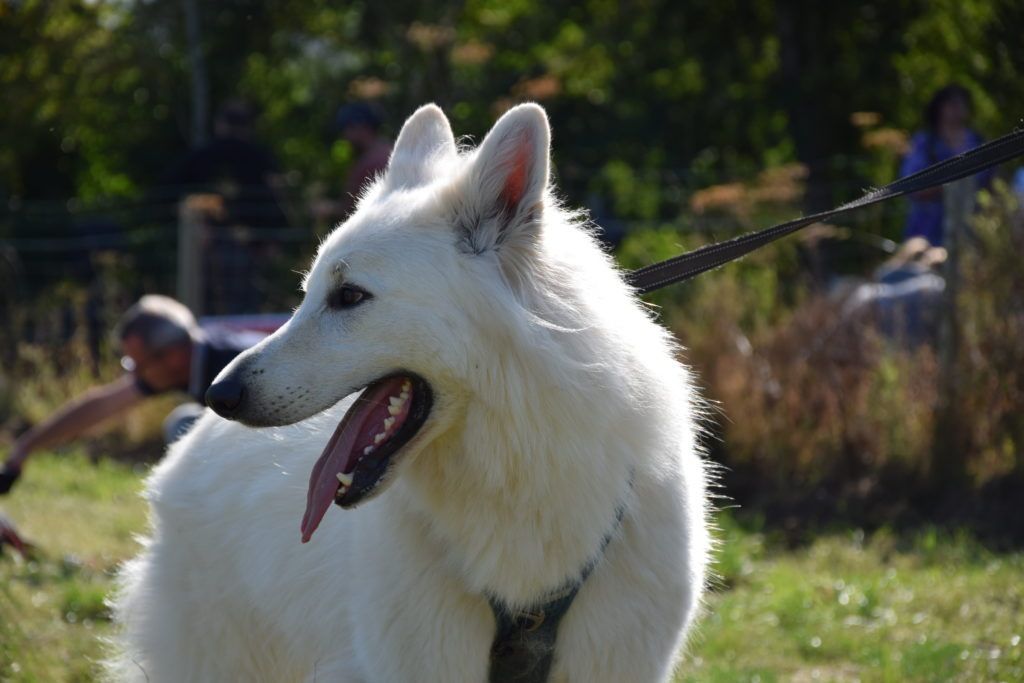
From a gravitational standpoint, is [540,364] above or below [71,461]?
above

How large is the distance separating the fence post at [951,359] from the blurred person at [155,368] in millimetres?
4022

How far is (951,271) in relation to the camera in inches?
285

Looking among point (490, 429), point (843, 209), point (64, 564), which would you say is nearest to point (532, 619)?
point (490, 429)

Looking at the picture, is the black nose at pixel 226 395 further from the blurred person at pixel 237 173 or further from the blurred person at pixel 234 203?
the blurred person at pixel 237 173

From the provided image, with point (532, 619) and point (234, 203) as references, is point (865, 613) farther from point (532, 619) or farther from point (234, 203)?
point (234, 203)

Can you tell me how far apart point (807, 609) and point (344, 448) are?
3165 millimetres

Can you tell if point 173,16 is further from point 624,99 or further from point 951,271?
point 951,271

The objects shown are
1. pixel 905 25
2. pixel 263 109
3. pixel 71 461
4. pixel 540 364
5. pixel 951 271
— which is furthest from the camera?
pixel 263 109

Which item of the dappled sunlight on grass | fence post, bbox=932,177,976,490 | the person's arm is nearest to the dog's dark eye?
→ the dappled sunlight on grass

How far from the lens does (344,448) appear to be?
114 inches

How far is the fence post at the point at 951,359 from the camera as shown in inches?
277

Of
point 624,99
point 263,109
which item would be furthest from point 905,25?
point 263,109

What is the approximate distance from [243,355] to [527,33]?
519 inches

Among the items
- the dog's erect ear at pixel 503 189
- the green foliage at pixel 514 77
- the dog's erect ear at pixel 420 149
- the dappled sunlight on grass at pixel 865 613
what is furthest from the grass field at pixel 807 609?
the green foliage at pixel 514 77
